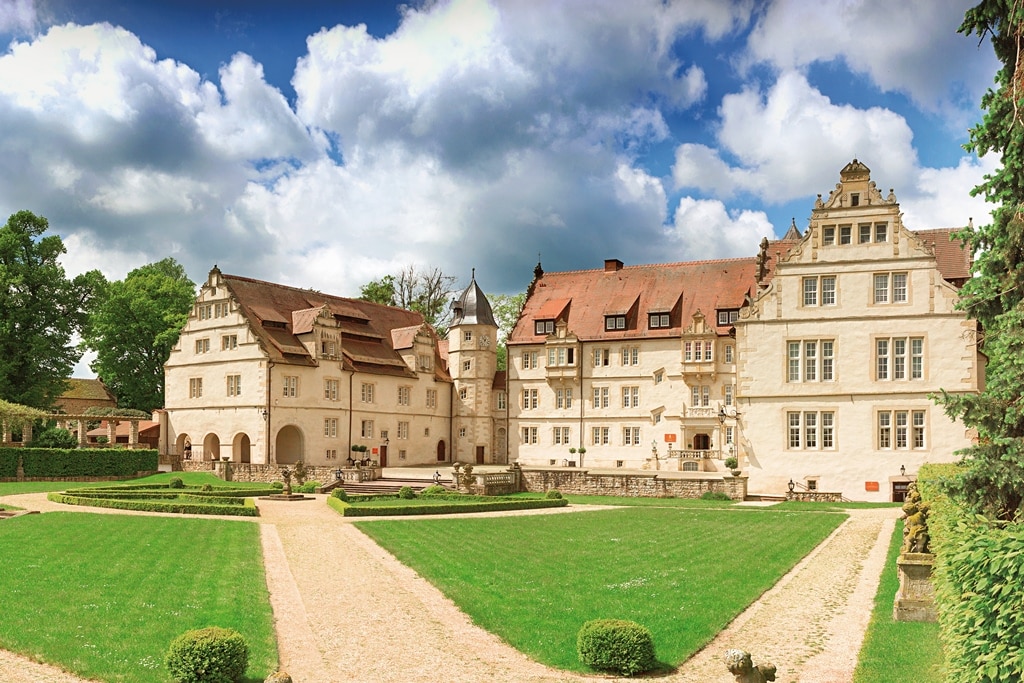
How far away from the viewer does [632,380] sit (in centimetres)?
6300

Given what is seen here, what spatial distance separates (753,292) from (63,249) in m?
46.0

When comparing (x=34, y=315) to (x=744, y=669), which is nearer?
(x=744, y=669)

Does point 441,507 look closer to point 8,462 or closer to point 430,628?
point 430,628

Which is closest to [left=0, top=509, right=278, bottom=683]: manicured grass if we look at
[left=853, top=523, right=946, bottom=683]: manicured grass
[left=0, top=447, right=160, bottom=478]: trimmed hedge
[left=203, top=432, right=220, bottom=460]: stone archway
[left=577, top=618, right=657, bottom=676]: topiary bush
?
[left=577, top=618, right=657, bottom=676]: topiary bush

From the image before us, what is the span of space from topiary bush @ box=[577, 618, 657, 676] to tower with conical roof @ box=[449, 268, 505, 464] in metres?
56.0

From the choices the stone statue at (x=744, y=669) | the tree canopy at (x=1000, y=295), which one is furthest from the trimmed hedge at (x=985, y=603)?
the stone statue at (x=744, y=669)

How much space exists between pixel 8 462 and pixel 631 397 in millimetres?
37776

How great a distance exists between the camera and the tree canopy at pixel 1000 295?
10.3m

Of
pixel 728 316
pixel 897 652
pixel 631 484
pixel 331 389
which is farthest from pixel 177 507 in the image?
pixel 728 316

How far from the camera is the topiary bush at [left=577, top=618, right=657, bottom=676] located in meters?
13.1

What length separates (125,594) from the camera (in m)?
17.9

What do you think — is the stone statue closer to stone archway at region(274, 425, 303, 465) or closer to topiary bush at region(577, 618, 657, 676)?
topiary bush at region(577, 618, 657, 676)

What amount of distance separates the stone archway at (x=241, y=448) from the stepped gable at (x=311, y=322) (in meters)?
6.07

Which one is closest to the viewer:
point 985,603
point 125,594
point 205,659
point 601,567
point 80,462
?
point 985,603
